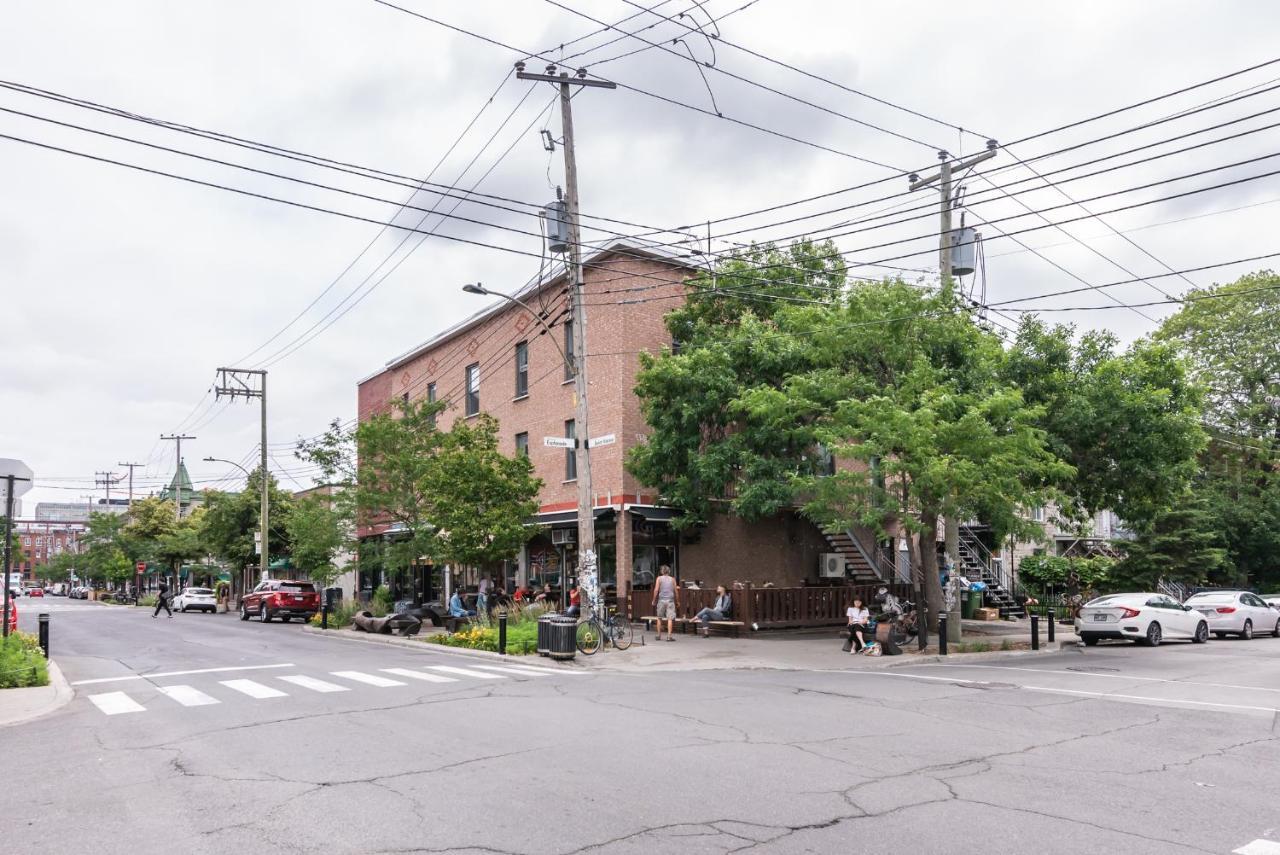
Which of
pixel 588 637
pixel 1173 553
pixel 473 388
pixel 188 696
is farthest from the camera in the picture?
pixel 1173 553

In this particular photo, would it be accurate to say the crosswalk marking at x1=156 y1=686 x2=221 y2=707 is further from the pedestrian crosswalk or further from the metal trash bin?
the metal trash bin

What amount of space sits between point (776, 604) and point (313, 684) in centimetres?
1317

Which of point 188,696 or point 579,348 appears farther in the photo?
point 579,348

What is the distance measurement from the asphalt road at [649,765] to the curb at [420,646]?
12.0 feet

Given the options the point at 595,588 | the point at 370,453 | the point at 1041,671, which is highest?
the point at 370,453

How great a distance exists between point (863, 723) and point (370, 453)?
939 inches

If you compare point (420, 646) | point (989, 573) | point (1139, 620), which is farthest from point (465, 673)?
point (989, 573)

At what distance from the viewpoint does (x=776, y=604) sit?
82.4 feet

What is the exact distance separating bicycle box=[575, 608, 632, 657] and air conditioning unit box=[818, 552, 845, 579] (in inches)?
380

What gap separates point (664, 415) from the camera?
25.9 m

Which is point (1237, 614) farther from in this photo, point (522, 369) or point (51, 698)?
point (51, 698)

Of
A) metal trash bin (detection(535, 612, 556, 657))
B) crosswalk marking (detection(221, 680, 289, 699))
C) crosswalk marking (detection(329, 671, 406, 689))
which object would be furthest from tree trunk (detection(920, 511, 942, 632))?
crosswalk marking (detection(221, 680, 289, 699))

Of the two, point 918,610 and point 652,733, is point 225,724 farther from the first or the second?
point 918,610

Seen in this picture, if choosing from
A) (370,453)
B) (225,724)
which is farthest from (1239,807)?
(370,453)
